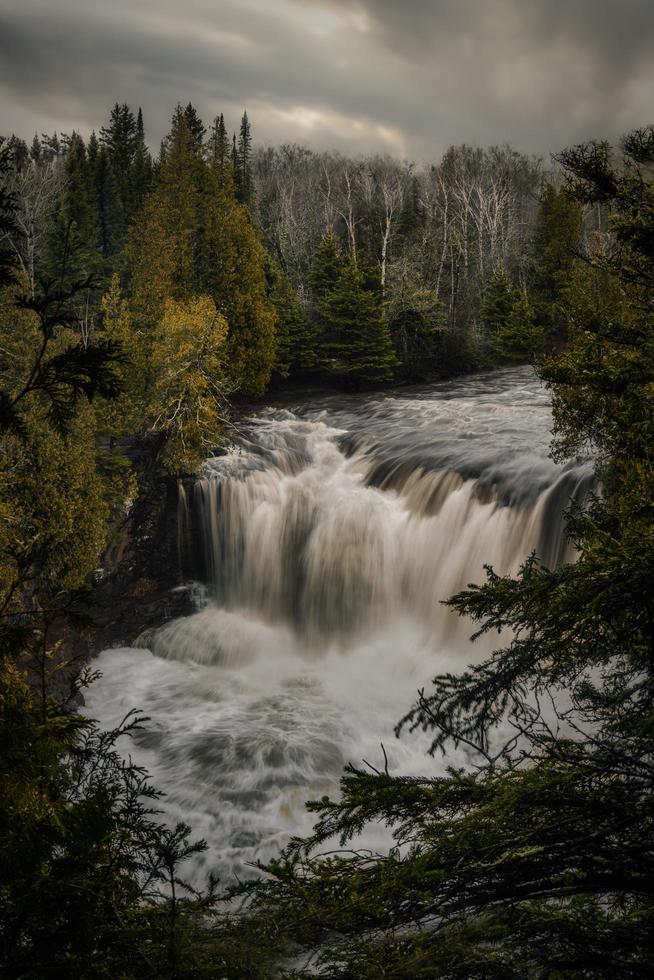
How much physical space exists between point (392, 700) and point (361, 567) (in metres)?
3.69

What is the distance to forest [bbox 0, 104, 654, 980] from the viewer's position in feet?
7.68

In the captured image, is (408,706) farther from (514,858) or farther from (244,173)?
(244,173)

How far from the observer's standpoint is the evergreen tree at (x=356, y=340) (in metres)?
28.8

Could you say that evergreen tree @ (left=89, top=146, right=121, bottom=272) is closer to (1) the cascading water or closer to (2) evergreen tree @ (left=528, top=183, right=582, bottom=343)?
(2) evergreen tree @ (left=528, top=183, right=582, bottom=343)

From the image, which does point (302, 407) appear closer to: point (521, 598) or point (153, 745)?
point (153, 745)

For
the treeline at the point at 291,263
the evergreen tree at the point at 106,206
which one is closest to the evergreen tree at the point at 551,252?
the treeline at the point at 291,263

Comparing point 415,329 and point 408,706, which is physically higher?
point 415,329

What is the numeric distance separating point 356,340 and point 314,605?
1602 centimetres

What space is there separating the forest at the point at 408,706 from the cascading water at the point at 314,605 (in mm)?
861

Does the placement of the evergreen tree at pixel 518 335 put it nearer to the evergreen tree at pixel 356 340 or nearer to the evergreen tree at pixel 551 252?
the evergreen tree at pixel 551 252

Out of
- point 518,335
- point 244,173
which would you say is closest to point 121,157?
point 244,173

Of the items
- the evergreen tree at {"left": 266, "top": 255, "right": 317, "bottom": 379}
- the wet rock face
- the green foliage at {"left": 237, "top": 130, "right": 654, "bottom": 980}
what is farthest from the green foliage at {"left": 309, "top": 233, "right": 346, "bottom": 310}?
the green foliage at {"left": 237, "top": 130, "right": 654, "bottom": 980}

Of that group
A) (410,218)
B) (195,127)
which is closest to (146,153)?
(195,127)

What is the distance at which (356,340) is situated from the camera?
2912 centimetres
